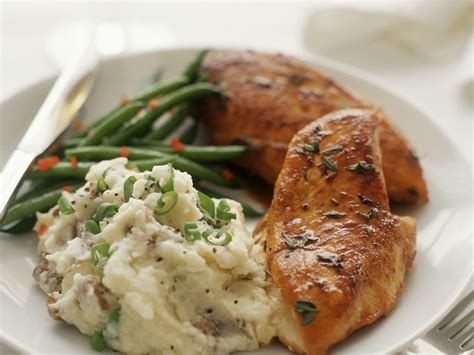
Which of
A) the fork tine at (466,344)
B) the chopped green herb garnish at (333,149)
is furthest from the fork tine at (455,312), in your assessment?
the chopped green herb garnish at (333,149)

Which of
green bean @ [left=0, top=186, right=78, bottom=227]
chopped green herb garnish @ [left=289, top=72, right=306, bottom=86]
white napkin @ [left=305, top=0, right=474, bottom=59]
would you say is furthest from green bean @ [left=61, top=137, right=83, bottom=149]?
white napkin @ [left=305, top=0, right=474, bottom=59]

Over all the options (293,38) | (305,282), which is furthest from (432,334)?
(293,38)

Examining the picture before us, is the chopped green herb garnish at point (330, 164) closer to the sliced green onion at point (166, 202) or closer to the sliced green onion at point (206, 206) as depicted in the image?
the sliced green onion at point (206, 206)

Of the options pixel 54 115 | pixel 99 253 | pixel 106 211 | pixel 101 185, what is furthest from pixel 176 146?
pixel 99 253

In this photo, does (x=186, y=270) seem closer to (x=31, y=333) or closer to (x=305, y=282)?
(x=305, y=282)

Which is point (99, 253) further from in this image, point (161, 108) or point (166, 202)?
point (161, 108)
